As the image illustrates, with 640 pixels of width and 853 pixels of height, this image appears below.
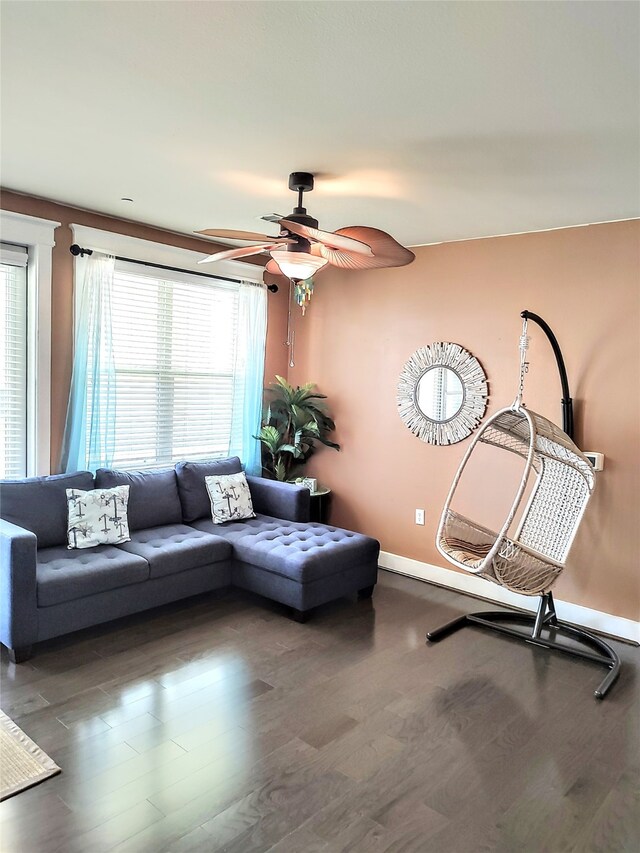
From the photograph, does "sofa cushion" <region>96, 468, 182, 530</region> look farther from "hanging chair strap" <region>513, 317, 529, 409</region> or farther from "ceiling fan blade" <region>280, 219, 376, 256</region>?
"hanging chair strap" <region>513, 317, 529, 409</region>

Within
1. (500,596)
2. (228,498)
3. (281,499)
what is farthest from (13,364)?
(500,596)

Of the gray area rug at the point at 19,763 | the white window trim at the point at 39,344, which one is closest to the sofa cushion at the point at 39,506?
the white window trim at the point at 39,344

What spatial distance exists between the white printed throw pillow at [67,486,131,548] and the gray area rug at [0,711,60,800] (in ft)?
4.42

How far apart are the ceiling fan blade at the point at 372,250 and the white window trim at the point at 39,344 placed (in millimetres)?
2038

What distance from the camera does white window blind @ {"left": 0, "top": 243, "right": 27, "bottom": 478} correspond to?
13.1ft

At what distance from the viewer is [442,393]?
4.65 m

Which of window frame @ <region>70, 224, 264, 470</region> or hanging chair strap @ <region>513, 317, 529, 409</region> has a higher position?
window frame @ <region>70, 224, 264, 470</region>

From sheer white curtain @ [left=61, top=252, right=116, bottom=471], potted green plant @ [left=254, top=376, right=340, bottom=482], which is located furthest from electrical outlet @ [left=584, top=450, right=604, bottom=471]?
sheer white curtain @ [left=61, top=252, right=116, bottom=471]

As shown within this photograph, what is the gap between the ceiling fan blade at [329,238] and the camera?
2.71 meters

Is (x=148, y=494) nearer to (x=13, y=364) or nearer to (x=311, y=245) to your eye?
(x=13, y=364)

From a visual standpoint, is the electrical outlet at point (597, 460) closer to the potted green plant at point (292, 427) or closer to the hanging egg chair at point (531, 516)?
the hanging egg chair at point (531, 516)

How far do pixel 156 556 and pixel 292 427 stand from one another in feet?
6.48

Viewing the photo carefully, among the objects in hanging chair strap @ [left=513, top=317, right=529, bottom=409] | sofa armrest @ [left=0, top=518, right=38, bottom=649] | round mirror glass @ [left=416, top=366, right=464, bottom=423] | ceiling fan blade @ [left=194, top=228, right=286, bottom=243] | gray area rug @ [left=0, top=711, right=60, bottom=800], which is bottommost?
gray area rug @ [left=0, top=711, right=60, bottom=800]

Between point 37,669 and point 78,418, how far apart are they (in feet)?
5.62
